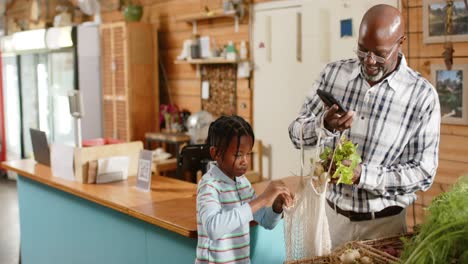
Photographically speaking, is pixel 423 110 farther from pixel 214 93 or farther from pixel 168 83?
pixel 168 83

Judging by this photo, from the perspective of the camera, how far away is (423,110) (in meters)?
1.86

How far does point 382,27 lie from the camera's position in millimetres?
1782

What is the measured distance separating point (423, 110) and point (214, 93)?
3.86 meters

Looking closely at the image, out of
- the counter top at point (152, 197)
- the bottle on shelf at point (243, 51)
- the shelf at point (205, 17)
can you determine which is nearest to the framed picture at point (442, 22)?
the counter top at point (152, 197)

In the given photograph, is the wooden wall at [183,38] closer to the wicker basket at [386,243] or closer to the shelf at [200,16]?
the shelf at [200,16]

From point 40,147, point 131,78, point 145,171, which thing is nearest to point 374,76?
point 145,171

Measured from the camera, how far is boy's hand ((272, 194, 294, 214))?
180 cm

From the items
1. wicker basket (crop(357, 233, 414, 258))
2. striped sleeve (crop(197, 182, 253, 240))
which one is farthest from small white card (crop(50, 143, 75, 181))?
wicker basket (crop(357, 233, 414, 258))

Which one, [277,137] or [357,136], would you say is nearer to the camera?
[357,136]

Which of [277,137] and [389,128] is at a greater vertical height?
[389,128]

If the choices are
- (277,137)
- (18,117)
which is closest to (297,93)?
(277,137)

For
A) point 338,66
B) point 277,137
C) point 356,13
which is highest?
point 356,13

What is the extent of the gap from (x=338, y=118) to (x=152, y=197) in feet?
4.68

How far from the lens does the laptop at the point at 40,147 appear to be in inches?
147
